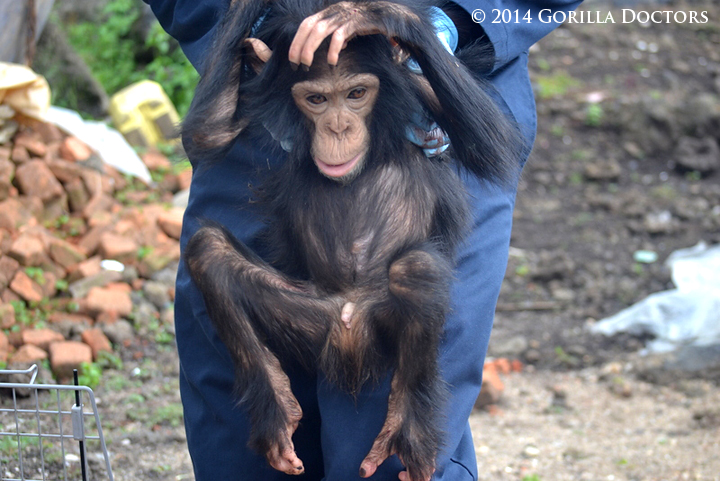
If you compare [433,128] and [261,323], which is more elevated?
[433,128]

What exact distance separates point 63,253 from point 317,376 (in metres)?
2.72

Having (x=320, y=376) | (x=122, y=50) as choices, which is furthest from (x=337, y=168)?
(x=122, y=50)

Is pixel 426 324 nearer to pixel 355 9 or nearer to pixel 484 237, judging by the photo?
pixel 484 237

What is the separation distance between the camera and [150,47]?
23.4ft

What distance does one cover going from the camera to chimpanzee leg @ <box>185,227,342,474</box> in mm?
1884

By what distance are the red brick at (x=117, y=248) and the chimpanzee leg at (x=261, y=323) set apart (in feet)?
8.58

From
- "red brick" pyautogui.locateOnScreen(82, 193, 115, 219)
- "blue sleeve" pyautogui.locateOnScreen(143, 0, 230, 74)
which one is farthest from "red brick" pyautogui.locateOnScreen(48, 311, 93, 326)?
"blue sleeve" pyautogui.locateOnScreen(143, 0, 230, 74)

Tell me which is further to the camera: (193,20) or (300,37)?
(193,20)

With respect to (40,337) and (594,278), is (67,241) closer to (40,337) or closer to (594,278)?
(40,337)

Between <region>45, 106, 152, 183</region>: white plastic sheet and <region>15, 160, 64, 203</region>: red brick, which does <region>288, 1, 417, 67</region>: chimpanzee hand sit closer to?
<region>15, 160, 64, 203</region>: red brick

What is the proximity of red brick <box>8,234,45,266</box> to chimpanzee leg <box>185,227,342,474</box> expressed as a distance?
2.46m

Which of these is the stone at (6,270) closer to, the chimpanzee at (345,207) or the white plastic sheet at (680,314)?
the chimpanzee at (345,207)

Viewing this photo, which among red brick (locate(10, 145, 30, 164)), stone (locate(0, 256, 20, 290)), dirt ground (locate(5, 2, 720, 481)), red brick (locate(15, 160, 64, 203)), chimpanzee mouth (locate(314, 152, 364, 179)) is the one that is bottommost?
dirt ground (locate(5, 2, 720, 481))

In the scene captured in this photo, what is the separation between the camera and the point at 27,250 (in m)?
4.09
